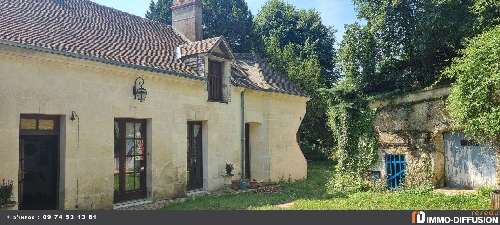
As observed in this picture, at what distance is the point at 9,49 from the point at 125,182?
4.47 meters

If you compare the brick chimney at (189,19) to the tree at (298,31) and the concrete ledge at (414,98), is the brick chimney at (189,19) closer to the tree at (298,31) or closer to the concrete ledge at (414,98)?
the concrete ledge at (414,98)

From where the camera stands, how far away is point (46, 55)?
Result: 971 centimetres

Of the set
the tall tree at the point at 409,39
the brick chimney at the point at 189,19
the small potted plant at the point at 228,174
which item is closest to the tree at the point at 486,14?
the tall tree at the point at 409,39

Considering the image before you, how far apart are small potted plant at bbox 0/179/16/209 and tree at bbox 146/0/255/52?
22350mm

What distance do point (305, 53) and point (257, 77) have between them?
48.3 ft

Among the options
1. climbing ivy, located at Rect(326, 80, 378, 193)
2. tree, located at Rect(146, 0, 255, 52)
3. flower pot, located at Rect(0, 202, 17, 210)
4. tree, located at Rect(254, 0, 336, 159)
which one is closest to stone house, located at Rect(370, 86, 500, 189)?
climbing ivy, located at Rect(326, 80, 378, 193)

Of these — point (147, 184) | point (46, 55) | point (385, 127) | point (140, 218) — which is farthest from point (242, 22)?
point (140, 218)

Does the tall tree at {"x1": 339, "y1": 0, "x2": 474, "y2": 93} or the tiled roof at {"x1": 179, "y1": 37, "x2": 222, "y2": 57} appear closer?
the tall tree at {"x1": 339, "y1": 0, "x2": 474, "y2": 93}

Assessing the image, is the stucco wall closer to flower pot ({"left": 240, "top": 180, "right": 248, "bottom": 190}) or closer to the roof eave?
the roof eave

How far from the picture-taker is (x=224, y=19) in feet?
101

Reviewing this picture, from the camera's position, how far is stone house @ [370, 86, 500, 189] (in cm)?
1348

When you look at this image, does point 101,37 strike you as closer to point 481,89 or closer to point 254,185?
point 254,185

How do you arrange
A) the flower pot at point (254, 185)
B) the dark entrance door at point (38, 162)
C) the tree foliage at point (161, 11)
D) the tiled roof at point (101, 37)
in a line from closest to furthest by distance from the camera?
the dark entrance door at point (38, 162) → the tiled roof at point (101, 37) → the flower pot at point (254, 185) → the tree foliage at point (161, 11)

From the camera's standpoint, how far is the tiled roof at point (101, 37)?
10484 mm
